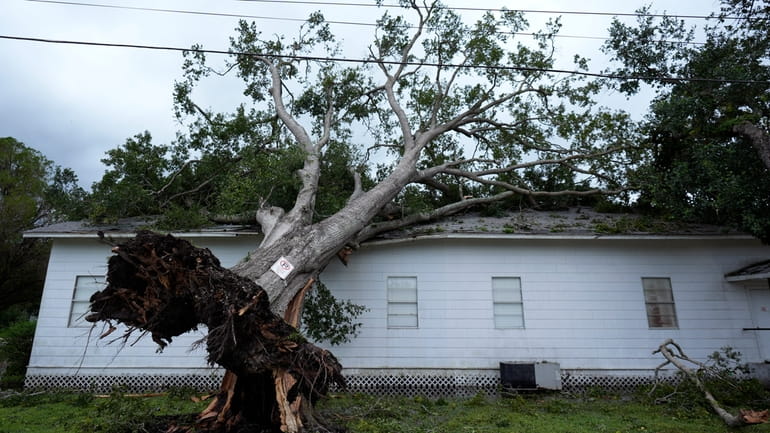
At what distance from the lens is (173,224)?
10.4 meters

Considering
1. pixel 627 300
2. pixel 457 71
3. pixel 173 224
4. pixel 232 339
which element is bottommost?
pixel 232 339

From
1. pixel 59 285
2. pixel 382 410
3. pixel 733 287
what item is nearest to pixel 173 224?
pixel 59 285

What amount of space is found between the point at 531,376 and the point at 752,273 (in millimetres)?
5257

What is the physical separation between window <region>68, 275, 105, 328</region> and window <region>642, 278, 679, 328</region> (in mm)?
12172

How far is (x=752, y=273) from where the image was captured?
378 inches

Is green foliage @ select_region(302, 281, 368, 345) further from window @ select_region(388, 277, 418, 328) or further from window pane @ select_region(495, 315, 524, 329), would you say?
window pane @ select_region(495, 315, 524, 329)

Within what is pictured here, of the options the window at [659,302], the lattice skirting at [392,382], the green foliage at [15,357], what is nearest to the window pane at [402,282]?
the lattice skirting at [392,382]

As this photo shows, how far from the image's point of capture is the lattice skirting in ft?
30.8

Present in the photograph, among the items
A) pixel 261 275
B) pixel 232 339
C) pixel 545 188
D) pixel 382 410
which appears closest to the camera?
pixel 232 339

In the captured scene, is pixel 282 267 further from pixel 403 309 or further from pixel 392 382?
pixel 392 382

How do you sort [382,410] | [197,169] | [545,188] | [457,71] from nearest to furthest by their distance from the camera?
[382,410] < [197,169] < [457,71] < [545,188]

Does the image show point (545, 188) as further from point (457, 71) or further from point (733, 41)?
point (733, 41)

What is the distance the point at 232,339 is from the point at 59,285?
7947 mm

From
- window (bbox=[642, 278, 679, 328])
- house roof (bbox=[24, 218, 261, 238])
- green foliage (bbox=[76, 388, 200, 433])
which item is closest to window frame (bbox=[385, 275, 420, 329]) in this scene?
house roof (bbox=[24, 218, 261, 238])
